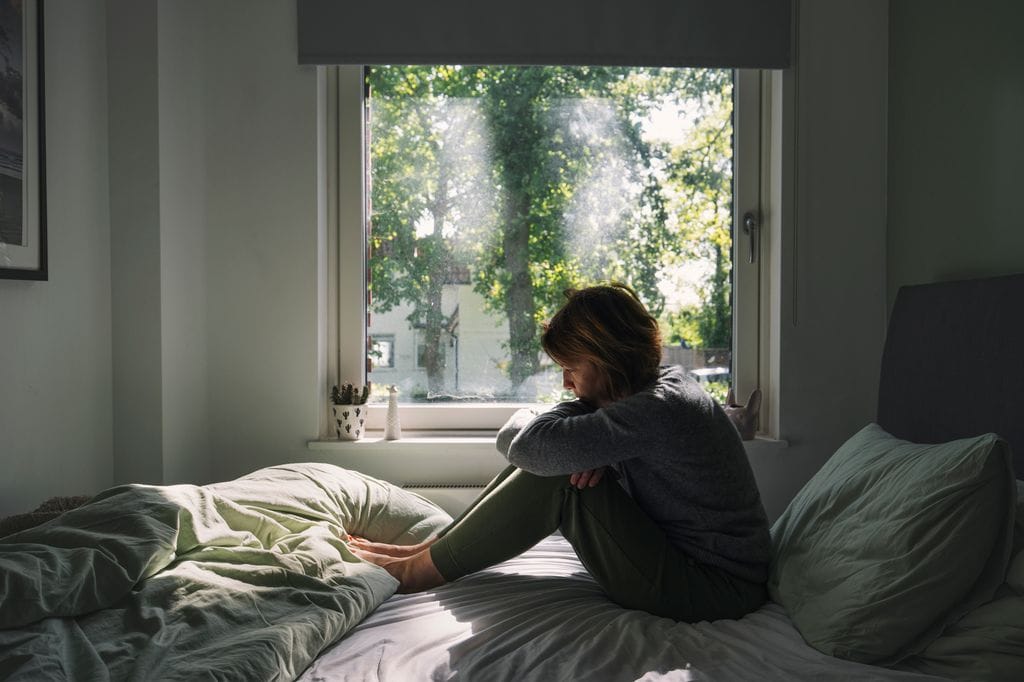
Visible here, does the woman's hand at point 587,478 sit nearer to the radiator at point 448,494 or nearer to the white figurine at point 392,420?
the radiator at point 448,494

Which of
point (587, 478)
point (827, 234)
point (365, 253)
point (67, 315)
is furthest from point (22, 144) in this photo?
point (827, 234)

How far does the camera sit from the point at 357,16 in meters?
2.61

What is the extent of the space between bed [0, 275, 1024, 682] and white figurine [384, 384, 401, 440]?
0.88 meters

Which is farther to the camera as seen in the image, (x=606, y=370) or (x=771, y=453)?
(x=771, y=453)

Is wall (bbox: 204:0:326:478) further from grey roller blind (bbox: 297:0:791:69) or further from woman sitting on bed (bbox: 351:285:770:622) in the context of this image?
woman sitting on bed (bbox: 351:285:770:622)

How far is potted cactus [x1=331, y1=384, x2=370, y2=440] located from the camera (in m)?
2.69

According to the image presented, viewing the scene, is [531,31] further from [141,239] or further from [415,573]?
[415,573]

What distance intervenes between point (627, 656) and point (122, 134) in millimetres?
1983

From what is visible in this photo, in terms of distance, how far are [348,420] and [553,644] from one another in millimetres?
1437

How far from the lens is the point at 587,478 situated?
1691mm

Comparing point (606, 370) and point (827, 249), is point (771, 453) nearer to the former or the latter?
point (827, 249)

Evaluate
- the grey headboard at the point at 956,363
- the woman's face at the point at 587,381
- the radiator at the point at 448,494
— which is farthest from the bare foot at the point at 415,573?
the grey headboard at the point at 956,363

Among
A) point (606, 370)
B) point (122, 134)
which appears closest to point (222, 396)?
point (122, 134)

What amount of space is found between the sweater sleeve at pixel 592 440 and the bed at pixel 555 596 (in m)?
0.28
